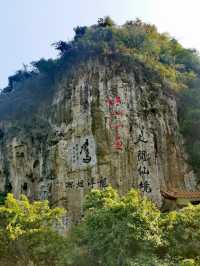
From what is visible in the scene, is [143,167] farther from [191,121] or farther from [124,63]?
[124,63]

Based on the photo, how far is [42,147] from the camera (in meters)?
17.6

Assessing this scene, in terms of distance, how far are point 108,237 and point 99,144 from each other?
7255mm

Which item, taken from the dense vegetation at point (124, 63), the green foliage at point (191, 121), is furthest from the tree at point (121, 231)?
the dense vegetation at point (124, 63)

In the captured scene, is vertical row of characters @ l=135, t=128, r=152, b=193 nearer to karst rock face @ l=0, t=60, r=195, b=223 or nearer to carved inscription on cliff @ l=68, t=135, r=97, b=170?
karst rock face @ l=0, t=60, r=195, b=223

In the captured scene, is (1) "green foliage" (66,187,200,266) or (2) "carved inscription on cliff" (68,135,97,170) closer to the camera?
(1) "green foliage" (66,187,200,266)

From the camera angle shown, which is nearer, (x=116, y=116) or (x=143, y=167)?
(x=143, y=167)

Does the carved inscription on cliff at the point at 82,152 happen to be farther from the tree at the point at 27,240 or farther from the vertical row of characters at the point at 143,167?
the tree at the point at 27,240

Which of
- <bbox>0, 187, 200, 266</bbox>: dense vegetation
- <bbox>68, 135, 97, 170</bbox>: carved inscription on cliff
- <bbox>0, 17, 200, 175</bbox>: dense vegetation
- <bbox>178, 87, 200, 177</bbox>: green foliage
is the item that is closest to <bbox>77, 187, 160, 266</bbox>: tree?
<bbox>0, 187, 200, 266</bbox>: dense vegetation

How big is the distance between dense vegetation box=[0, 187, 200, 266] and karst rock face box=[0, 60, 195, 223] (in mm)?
4966

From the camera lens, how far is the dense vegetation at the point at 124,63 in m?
18.7

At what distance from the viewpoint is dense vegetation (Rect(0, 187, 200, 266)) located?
9008mm

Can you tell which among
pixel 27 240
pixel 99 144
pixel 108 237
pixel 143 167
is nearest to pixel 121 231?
pixel 108 237

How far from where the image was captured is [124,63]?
18344mm

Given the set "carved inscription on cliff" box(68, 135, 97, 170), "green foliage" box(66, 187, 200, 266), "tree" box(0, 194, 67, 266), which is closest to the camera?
"green foliage" box(66, 187, 200, 266)
